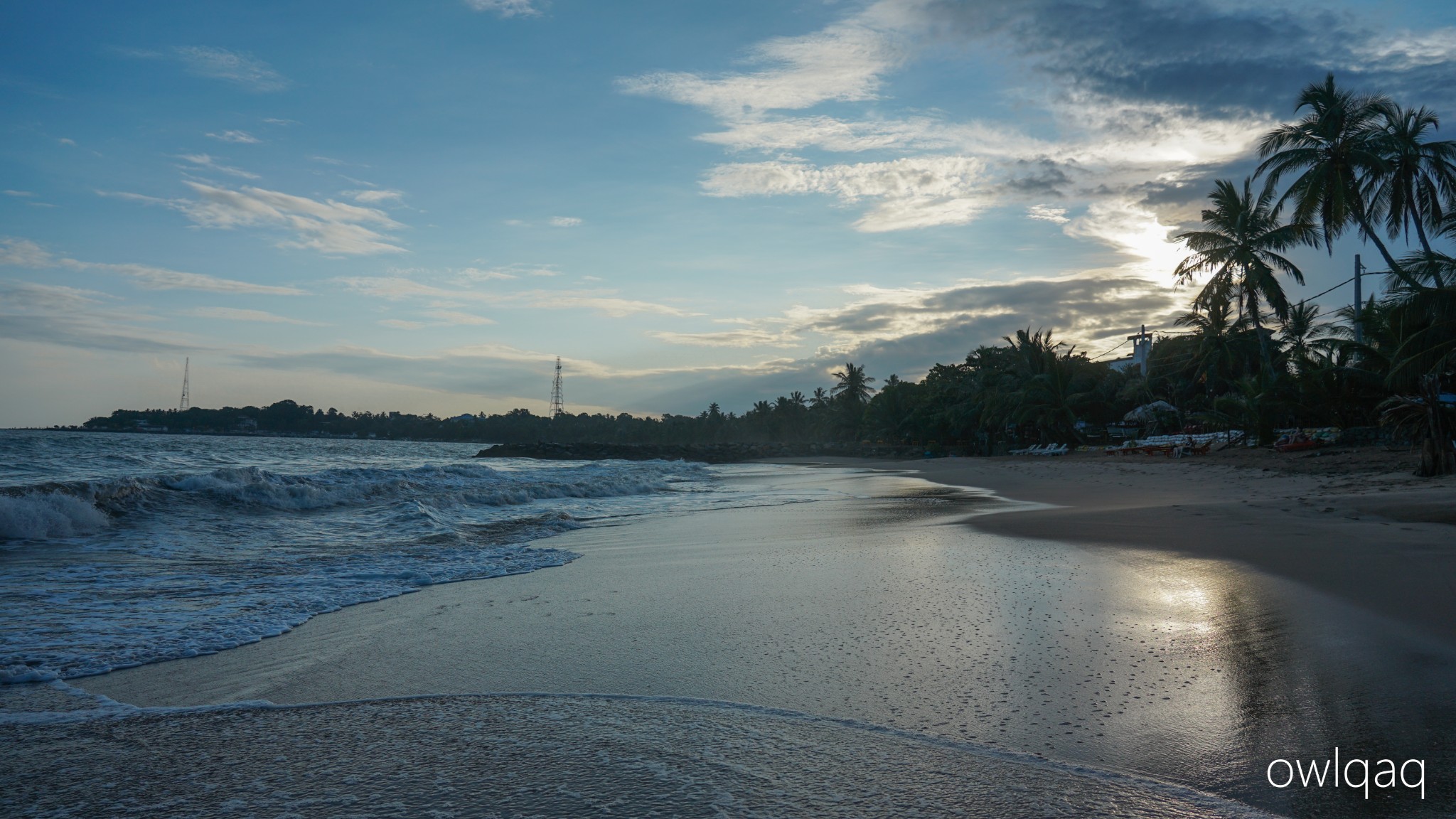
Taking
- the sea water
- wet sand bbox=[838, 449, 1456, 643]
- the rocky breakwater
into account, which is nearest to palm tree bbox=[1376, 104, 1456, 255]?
wet sand bbox=[838, 449, 1456, 643]

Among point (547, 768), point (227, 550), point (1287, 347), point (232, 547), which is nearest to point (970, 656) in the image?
point (547, 768)

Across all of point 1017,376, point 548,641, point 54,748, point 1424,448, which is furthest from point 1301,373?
point 54,748

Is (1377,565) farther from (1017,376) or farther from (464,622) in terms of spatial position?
(1017,376)

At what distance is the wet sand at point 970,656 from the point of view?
252 centimetres

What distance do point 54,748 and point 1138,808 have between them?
3.52m

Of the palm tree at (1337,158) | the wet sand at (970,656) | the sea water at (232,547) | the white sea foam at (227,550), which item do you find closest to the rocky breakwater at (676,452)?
the palm tree at (1337,158)

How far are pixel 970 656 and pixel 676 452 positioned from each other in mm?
67448

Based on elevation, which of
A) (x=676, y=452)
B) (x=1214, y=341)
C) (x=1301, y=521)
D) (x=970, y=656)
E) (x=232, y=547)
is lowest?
(x=676, y=452)

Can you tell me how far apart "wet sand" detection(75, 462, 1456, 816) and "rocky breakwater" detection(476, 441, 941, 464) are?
1978 inches

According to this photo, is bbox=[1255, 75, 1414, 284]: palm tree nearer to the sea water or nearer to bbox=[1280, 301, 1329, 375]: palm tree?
bbox=[1280, 301, 1329, 375]: palm tree

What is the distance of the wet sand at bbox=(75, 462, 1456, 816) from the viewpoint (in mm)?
2520

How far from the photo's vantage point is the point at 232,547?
7887mm

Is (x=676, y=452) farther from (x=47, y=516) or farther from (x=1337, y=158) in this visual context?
(x=47, y=516)

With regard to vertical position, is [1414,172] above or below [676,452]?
above
